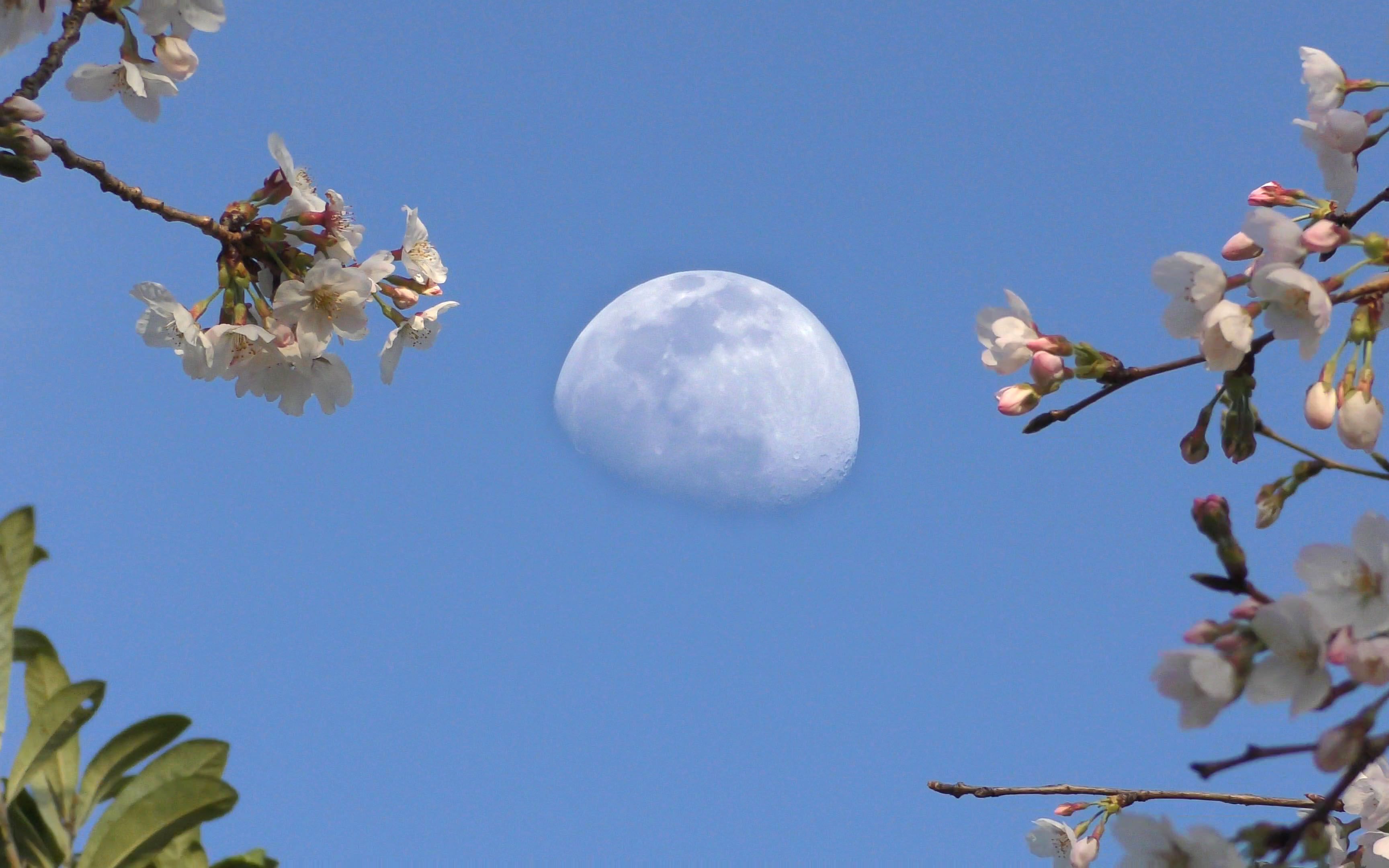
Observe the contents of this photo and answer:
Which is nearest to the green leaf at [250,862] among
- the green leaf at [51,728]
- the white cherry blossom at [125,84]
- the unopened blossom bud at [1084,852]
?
the green leaf at [51,728]

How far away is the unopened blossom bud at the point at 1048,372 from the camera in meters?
2.39

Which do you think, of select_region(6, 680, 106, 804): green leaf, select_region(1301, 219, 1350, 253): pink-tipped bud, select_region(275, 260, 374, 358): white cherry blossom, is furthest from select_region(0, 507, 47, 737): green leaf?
select_region(1301, 219, 1350, 253): pink-tipped bud

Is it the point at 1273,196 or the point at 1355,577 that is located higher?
the point at 1273,196

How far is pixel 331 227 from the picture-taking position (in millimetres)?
3066

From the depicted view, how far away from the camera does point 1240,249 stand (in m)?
2.64

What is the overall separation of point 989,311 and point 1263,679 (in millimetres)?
1070

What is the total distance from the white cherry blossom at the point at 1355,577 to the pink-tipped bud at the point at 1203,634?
0.13m

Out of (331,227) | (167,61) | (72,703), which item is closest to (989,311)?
(331,227)

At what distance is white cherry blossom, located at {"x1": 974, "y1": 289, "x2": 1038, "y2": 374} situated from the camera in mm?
2451

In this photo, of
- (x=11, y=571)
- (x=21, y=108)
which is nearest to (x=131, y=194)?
(x=21, y=108)

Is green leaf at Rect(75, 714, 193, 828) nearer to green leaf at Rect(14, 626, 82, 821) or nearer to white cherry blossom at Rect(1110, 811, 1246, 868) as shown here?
green leaf at Rect(14, 626, 82, 821)

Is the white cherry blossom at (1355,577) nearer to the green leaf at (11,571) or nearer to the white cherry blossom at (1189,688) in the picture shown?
the white cherry blossom at (1189,688)

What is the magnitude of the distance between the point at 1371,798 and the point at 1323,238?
77.5 inches

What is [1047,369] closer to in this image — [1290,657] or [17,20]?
[1290,657]
